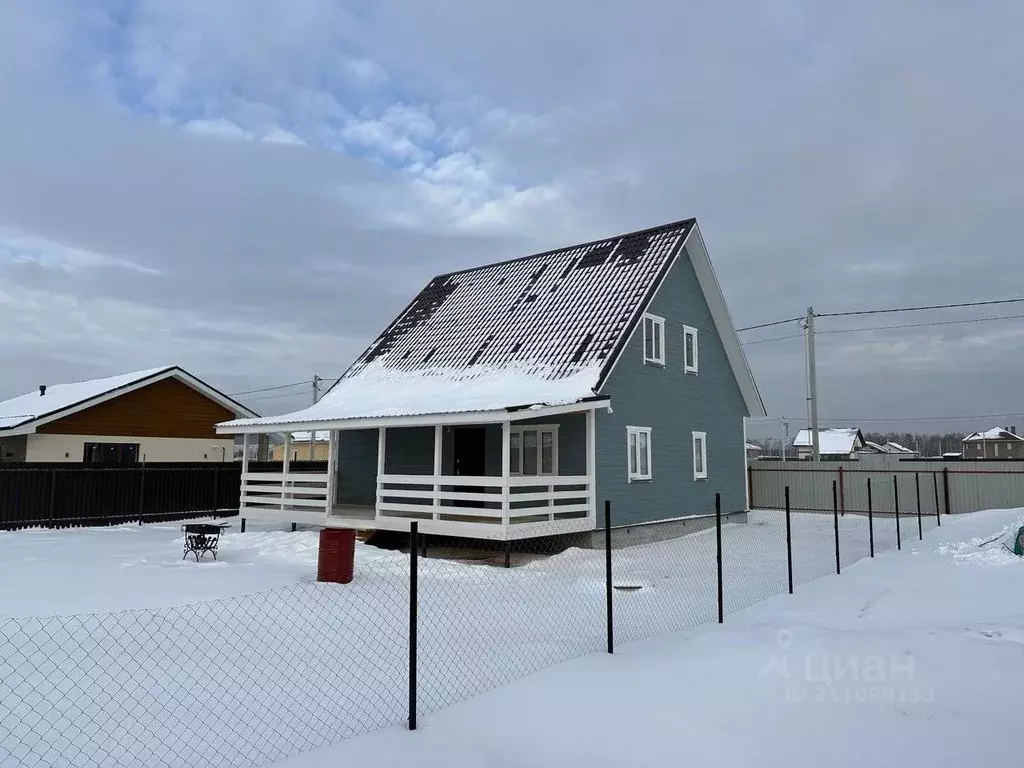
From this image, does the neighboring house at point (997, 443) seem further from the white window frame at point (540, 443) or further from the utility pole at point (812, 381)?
the white window frame at point (540, 443)

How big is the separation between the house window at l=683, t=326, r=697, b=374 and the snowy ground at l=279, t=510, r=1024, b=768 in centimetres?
1232

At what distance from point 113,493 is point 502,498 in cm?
1240

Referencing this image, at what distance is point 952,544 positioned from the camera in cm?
1521

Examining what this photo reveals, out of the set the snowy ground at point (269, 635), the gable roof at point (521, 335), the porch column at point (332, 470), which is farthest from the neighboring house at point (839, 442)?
the snowy ground at point (269, 635)

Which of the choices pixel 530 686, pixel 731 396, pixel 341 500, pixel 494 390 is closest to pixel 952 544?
pixel 731 396

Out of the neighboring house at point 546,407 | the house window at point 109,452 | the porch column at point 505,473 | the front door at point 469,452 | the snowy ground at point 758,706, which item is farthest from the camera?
the house window at point 109,452

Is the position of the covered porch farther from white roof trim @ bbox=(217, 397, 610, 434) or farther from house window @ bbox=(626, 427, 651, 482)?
house window @ bbox=(626, 427, 651, 482)

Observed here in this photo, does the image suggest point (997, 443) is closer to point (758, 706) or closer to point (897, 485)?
point (897, 485)

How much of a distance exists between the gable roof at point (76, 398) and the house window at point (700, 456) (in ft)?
50.4

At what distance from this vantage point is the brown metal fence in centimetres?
1786

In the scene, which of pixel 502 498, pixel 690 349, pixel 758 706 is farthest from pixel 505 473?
pixel 690 349

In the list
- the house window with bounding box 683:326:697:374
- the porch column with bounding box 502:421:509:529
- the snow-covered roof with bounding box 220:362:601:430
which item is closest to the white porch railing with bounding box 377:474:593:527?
the porch column with bounding box 502:421:509:529

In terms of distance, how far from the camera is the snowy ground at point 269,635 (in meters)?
5.25

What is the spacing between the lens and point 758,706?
5.63 meters
